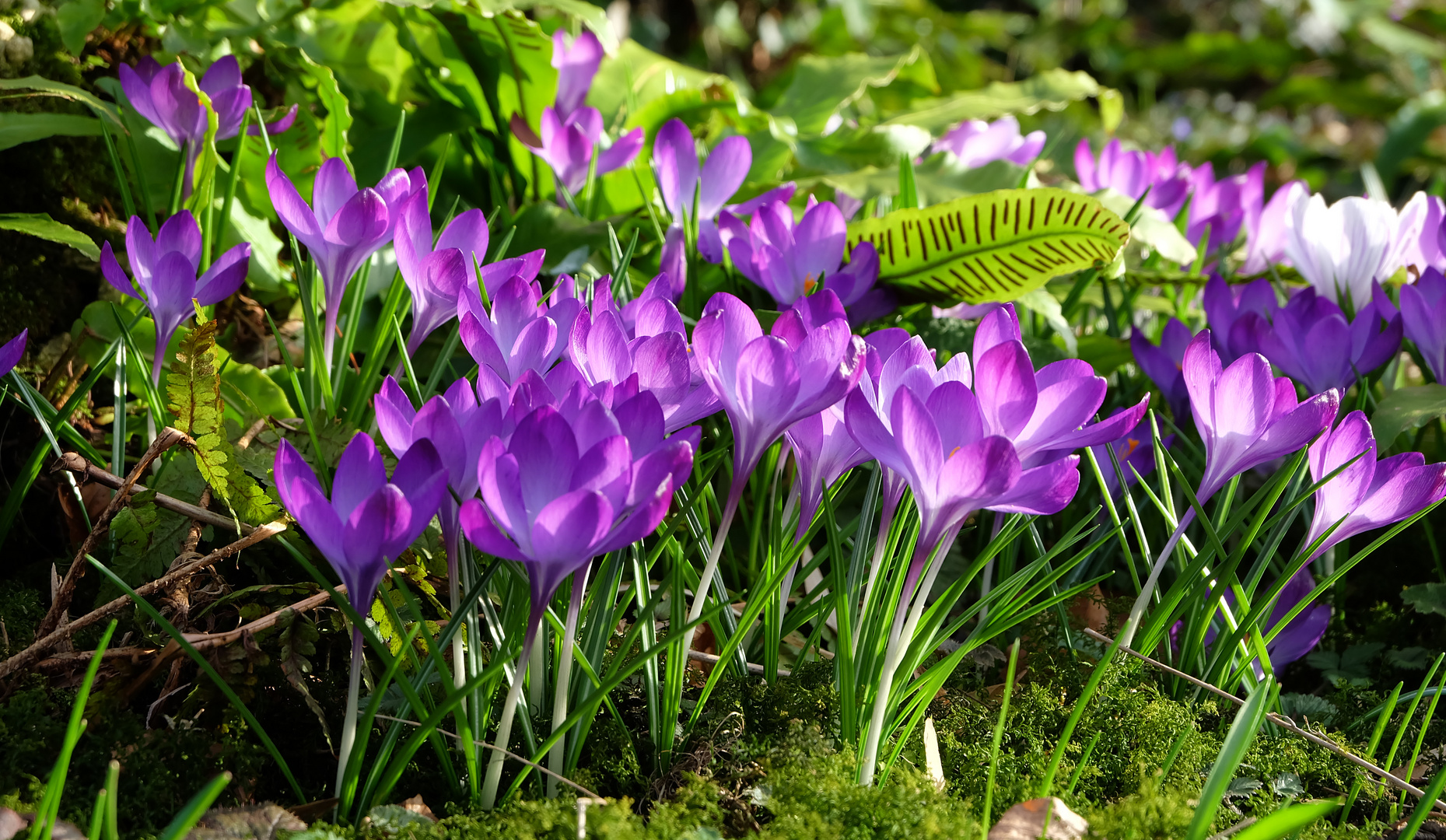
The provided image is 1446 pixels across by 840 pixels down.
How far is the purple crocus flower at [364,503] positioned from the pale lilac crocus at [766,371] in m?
0.23

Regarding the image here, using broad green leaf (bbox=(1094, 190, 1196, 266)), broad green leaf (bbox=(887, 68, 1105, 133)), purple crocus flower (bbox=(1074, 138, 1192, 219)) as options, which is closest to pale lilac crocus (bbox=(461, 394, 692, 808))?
broad green leaf (bbox=(1094, 190, 1196, 266))

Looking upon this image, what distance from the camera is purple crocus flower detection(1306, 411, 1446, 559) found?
3.04 feet

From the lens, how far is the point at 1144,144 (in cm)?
447

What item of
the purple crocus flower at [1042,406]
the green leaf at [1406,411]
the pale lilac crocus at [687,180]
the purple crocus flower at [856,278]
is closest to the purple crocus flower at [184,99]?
the pale lilac crocus at [687,180]

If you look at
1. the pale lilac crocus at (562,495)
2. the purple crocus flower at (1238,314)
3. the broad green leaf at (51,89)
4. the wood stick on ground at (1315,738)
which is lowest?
the wood stick on ground at (1315,738)

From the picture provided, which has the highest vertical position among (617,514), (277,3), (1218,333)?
(277,3)

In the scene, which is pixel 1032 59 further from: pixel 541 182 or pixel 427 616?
pixel 427 616

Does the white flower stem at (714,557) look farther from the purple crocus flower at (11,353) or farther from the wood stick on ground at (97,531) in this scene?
the purple crocus flower at (11,353)

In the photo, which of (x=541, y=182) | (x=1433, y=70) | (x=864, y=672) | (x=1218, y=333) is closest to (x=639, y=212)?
(x=541, y=182)

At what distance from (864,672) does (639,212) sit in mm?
1052

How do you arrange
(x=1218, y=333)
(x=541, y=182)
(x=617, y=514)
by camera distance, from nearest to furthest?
(x=617, y=514), (x=1218, y=333), (x=541, y=182)

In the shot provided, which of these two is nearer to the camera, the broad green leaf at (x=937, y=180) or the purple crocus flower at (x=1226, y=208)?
the broad green leaf at (x=937, y=180)

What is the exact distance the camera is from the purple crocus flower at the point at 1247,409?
89 cm

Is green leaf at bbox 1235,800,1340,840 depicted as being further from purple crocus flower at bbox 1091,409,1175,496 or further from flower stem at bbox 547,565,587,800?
purple crocus flower at bbox 1091,409,1175,496
